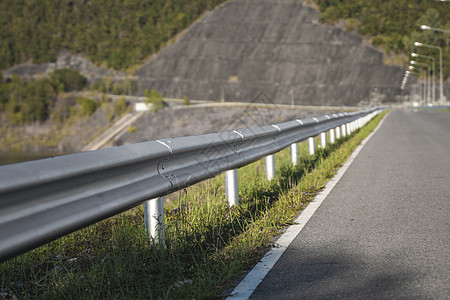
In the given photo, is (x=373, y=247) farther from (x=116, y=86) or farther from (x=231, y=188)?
(x=116, y=86)

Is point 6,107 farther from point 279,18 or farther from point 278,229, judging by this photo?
point 278,229

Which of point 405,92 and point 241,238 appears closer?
point 241,238

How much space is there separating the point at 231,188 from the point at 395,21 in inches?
7026

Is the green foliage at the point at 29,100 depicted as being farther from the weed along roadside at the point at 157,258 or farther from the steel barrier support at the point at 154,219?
the steel barrier support at the point at 154,219

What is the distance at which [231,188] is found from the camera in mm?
6328

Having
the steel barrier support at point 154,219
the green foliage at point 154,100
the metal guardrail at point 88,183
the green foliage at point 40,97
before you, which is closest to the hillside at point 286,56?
the green foliage at point 154,100

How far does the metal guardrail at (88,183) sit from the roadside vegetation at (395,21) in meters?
127

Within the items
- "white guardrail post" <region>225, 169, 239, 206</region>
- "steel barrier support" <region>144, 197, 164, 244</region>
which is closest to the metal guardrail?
"steel barrier support" <region>144, 197, 164, 244</region>

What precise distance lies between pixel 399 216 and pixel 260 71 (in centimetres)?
12719

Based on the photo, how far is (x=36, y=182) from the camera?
9.46 feet

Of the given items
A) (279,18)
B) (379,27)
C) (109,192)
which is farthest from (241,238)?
(379,27)

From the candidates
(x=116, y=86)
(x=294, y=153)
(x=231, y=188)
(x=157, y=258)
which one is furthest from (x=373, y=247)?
(x=116, y=86)

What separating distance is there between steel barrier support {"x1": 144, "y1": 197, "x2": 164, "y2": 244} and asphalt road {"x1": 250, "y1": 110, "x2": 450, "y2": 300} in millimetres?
1006

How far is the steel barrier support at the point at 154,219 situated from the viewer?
4465 millimetres
